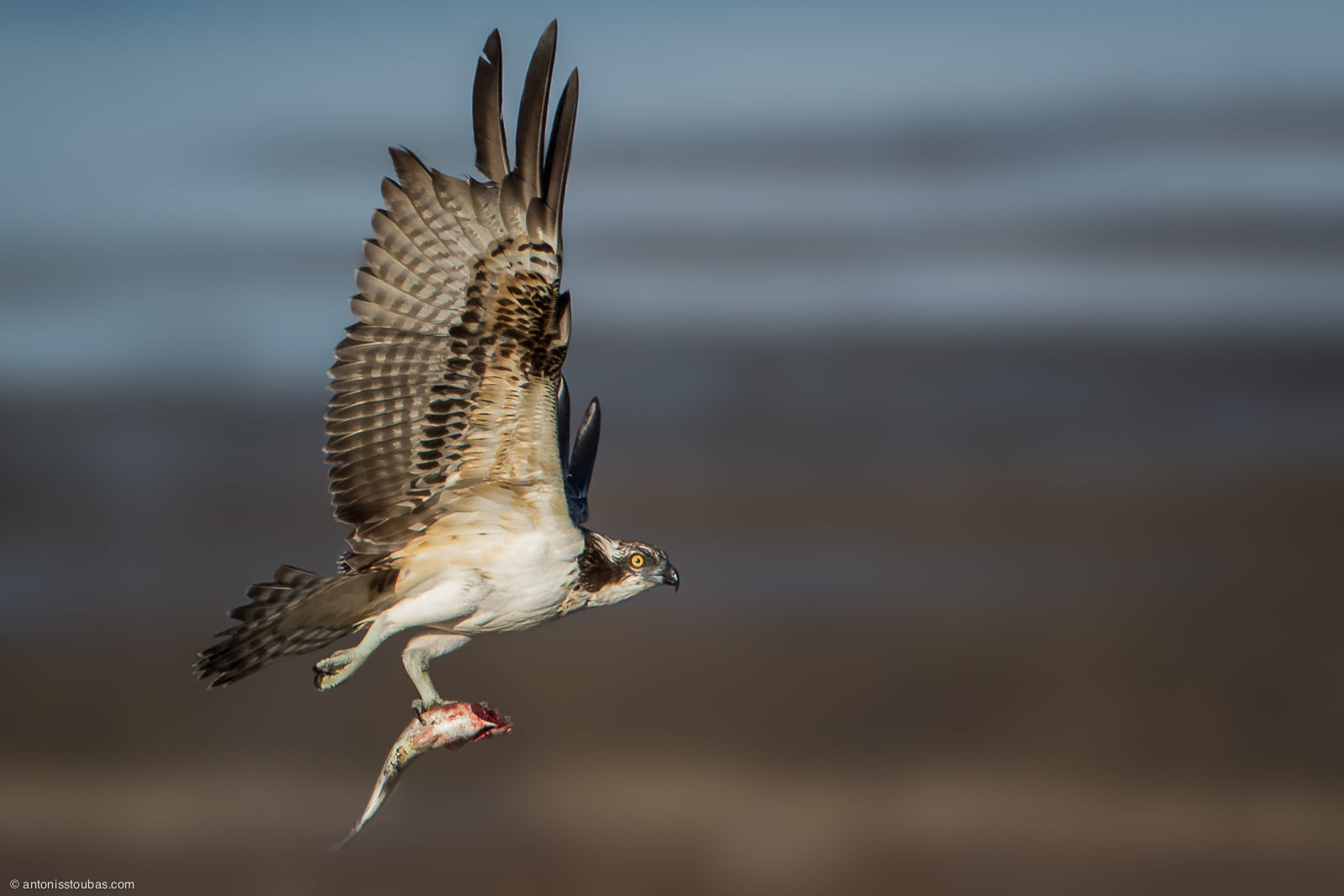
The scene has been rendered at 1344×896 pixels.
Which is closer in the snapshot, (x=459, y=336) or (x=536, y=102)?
(x=536, y=102)

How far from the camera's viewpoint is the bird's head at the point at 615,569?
6914 millimetres

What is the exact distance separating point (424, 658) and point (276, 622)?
2.35ft

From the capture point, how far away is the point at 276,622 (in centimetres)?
658

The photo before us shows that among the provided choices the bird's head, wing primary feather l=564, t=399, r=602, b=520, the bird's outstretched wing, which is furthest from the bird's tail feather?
wing primary feather l=564, t=399, r=602, b=520

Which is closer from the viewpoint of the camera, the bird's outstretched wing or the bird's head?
the bird's outstretched wing

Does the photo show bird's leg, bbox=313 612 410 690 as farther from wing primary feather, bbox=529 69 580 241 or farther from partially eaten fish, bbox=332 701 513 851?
wing primary feather, bbox=529 69 580 241

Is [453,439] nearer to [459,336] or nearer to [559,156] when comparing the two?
[459,336]

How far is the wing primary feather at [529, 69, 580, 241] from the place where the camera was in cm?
586

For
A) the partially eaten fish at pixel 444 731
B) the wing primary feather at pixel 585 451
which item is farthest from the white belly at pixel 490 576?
the wing primary feather at pixel 585 451

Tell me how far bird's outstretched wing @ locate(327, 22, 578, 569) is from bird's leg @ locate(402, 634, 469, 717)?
1.56 ft

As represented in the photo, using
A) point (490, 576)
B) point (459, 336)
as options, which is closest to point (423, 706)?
point (490, 576)

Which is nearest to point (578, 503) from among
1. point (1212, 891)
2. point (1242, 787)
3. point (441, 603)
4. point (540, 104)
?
point (441, 603)

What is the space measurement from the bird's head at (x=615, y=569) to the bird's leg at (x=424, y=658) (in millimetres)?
673

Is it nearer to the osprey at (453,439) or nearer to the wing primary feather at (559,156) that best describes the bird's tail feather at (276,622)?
the osprey at (453,439)
